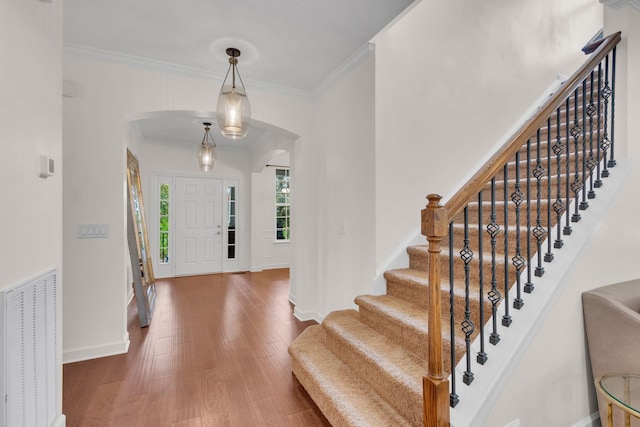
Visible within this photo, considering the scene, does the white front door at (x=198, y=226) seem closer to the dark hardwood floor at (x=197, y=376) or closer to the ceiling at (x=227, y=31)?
the dark hardwood floor at (x=197, y=376)

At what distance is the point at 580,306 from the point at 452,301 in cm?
101

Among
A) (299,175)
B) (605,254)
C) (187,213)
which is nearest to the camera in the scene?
(605,254)

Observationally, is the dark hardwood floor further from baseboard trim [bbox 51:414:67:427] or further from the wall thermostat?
the wall thermostat

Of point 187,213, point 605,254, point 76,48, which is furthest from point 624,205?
point 187,213

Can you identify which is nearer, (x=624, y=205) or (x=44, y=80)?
(x=44, y=80)

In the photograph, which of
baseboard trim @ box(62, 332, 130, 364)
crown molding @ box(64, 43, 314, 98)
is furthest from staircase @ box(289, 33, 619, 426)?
crown molding @ box(64, 43, 314, 98)

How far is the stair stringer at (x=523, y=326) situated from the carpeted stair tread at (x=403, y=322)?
15 cm

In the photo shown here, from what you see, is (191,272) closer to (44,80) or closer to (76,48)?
(76,48)

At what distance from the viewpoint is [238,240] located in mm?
6715

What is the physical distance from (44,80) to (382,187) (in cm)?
229

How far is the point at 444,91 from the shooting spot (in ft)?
9.61

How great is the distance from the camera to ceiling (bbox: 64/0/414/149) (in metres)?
2.25

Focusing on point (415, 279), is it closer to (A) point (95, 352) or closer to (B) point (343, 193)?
(B) point (343, 193)

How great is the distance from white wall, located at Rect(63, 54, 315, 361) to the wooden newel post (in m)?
2.80
